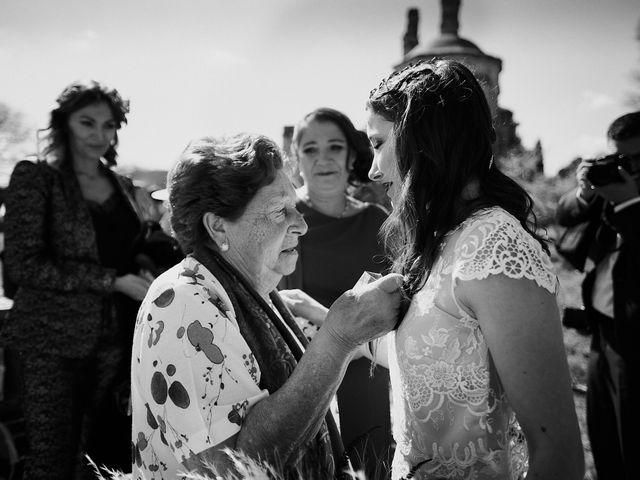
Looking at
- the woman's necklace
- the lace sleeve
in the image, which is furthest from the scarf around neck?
the woman's necklace

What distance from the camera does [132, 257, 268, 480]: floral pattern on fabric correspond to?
1348mm

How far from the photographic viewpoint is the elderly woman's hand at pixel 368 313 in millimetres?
1340

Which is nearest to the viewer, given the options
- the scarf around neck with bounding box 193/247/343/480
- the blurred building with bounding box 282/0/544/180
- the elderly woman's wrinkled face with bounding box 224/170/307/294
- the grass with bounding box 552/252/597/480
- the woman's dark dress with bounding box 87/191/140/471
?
the scarf around neck with bounding box 193/247/343/480

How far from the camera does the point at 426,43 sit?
32156 mm

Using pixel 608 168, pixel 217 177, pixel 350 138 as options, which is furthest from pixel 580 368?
pixel 217 177

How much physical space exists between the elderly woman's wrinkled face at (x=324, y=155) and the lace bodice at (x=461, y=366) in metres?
1.97

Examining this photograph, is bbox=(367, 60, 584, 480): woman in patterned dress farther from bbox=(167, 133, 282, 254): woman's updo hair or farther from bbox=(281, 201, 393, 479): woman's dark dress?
bbox=(281, 201, 393, 479): woman's dark dress

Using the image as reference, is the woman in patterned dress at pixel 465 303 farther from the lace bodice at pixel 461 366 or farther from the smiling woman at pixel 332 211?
the smiling woman at pixel 332 211

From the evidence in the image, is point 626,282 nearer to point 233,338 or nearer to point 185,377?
point 233,338

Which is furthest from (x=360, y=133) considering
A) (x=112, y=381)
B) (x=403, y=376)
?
(x=403, y=376)

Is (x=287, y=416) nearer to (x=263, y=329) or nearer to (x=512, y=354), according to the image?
(x=263, y=329)

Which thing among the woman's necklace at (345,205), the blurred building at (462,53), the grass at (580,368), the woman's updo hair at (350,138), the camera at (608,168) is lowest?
the grass at (580,368)

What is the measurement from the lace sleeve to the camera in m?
2.15

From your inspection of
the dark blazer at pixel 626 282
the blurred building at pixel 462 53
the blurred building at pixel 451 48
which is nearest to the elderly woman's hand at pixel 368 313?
the dark blazer at pixel 626 282
